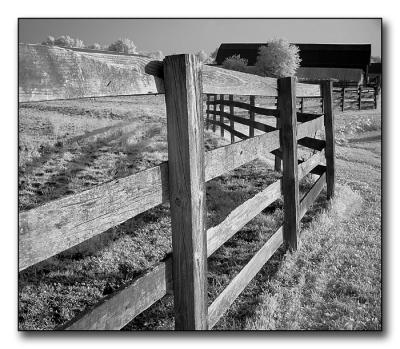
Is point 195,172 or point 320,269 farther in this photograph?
point 320,269

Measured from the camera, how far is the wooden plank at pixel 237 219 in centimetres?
269

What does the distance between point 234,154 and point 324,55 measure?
43178mm

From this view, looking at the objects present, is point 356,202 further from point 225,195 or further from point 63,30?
point 63,30

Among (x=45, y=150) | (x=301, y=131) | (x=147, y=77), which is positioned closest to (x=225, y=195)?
(x=301, y=131)

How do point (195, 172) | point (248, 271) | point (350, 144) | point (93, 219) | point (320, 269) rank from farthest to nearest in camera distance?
point (350, 144), point (320, 269), point (248, 271), point (195, 172), point (93, 219)

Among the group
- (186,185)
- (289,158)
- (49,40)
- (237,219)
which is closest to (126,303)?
(186,185)

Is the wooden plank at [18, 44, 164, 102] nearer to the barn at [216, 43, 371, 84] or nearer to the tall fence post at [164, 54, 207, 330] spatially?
the tall fence post at [164, 54, 207, 330]

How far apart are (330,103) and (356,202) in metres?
1.67

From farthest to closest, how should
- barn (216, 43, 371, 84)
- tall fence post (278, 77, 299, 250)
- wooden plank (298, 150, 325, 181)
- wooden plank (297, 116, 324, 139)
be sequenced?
barn (216, 43, 371, 84) < wooden plank (298, 150, 325, 181) < wooden plank (297, 116, 324, 139) < tall fence post (278, 77, 299, 250)

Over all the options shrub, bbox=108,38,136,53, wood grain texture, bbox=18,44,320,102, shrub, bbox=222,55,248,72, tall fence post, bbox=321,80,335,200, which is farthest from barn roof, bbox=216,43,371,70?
wood grain texture, bbox=18,44,320,102

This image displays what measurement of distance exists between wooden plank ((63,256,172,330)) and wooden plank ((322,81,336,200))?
4.62 m

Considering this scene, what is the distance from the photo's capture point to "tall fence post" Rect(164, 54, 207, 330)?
207 cm

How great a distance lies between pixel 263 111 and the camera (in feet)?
24.4

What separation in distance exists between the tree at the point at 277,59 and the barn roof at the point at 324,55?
4.60 metres
